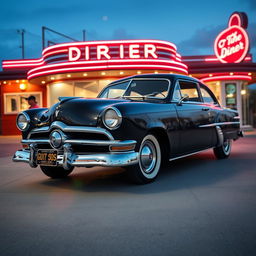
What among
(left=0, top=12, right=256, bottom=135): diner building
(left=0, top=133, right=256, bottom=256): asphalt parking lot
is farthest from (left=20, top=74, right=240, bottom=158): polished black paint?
(left=0, top=12, right=256, bottom=135): diner building

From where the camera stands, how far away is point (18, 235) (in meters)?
2.74

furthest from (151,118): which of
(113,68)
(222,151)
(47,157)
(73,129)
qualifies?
(113,68)

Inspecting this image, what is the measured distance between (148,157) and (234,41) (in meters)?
16.2

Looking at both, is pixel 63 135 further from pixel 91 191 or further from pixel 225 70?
pixel 225 70

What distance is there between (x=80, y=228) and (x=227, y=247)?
3.91 feet

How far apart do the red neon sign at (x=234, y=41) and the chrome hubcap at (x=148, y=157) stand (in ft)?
50.5

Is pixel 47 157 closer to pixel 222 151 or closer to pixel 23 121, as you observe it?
pixel 23 121

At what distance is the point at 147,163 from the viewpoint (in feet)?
15.3

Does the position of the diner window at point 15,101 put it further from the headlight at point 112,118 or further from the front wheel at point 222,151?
the headlight at point 112,118

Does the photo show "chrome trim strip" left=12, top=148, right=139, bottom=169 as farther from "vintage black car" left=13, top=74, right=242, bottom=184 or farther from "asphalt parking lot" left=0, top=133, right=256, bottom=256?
"asphalt parking lot" left=0, top=133, right=256, bottom=256

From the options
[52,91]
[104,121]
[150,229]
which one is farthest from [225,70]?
[150,229]

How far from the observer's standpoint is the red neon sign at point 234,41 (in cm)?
1852

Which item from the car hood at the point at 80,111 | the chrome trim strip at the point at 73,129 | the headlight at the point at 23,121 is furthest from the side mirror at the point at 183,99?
the headlight at the point at 23,121

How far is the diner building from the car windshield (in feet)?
35.5
